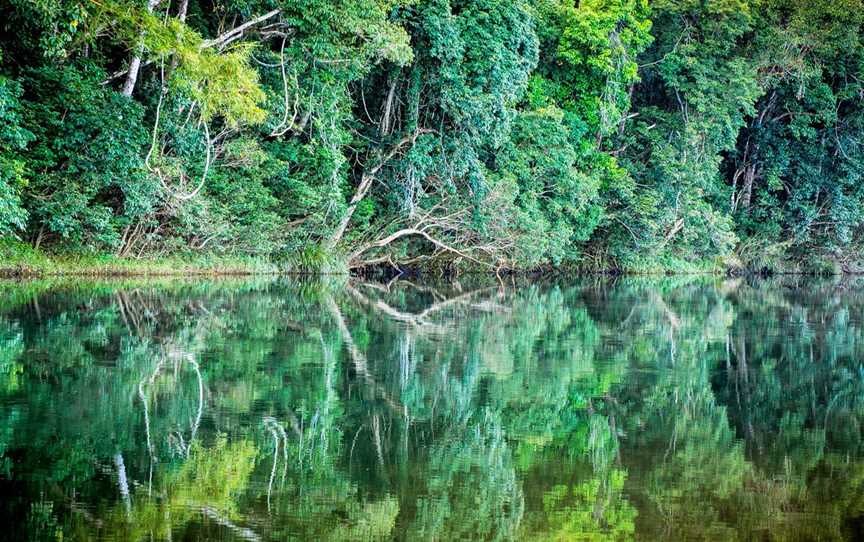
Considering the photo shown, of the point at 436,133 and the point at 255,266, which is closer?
the point at 255,266

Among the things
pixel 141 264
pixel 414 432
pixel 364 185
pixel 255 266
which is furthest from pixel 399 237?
pixel 414 432

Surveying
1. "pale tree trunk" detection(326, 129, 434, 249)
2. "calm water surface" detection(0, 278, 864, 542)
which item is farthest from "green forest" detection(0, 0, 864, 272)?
"calm water surface" detection(0, 278, 864, 542)

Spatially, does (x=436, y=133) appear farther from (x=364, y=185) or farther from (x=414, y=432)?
(x=414, y=432)

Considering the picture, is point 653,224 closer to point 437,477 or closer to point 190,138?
point 190,138

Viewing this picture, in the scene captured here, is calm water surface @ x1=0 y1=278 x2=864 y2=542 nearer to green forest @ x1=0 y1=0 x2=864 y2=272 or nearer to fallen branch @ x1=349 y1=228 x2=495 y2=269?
green forest @ x1=0 y1=0 x2=864 y2=272

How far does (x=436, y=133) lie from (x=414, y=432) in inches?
1009

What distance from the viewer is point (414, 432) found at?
23.8 feet

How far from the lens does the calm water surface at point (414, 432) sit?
5.18 m

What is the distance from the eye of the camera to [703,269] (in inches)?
1870

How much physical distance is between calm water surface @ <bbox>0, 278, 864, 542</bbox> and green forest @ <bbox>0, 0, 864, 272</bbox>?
8754 millimetres

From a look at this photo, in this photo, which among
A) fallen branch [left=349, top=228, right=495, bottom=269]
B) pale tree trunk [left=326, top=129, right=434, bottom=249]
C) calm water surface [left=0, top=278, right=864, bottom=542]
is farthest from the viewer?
fallen branch [left=349, top=228, right=495, bottom=269]

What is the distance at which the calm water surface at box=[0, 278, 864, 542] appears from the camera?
518cm

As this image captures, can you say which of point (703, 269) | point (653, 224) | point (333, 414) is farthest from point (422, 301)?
point (703, 269)

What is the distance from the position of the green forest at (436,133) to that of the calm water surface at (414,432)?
8754 mm
